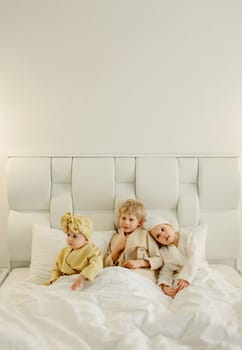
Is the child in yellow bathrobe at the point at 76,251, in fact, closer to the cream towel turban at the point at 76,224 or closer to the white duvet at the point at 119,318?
the cream towel turban at the point at 76,224

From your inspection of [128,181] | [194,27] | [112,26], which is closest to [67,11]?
[112,26]

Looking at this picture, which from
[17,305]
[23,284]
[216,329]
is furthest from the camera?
[23,284]

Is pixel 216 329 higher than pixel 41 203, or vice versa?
pixel 41 203

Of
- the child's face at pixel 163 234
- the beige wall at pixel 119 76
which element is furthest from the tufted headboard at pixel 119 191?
the child's face at pixel 163 234

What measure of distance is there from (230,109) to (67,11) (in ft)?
3.67

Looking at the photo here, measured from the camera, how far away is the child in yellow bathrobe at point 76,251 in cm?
211

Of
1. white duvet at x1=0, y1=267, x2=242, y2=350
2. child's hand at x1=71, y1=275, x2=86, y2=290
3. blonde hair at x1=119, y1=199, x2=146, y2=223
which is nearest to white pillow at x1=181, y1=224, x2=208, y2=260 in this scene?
blonde hair at x1=119, y1=199, x2=146, y2=223

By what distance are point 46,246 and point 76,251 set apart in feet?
0.78

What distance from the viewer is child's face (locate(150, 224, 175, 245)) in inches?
87.6

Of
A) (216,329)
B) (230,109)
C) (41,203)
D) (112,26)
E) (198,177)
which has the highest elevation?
(112,26)

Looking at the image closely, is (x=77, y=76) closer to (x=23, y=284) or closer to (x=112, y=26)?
(x=112, y=26)

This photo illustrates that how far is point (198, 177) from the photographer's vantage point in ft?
8.23

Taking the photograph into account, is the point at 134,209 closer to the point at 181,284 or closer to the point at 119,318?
the point at 181,284

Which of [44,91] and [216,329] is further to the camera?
[44,91]
